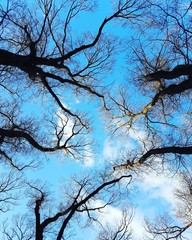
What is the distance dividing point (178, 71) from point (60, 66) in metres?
4.41

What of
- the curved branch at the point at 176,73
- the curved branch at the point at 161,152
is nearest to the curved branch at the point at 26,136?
the curved branch at the point at 161,152

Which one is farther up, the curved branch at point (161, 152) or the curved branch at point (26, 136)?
the curved branch at point (26, 136)

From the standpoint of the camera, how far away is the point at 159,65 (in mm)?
13469

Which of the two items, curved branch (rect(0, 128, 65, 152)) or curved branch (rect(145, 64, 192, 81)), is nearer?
curved branch (rect(145, 64, 192, 81))

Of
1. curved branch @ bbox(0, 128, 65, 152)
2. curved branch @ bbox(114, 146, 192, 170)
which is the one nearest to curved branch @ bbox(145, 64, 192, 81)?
curved branch @ bbox(114, 146, 192, 170)

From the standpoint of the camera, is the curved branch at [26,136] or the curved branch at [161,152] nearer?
the curved branch at [161,152]

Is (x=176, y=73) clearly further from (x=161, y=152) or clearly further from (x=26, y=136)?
(x=26, y=136)

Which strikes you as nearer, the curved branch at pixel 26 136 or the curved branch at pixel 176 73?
the curved branch at pixel 176 73

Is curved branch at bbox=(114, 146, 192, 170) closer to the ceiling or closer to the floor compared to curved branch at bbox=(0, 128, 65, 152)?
closer to the floor

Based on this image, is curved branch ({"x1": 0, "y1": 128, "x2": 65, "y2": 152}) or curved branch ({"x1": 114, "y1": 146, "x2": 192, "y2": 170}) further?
curved branch ({"x1": 0, "y1": 128, "x2": 65, "y2": 152})

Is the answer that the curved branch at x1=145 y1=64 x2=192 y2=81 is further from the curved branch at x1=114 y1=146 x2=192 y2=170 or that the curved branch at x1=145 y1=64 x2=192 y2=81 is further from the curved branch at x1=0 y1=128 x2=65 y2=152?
the curved branch at x1=0 y1=128 x2=65 y2=152

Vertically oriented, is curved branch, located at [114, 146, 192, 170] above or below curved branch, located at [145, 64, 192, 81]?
below

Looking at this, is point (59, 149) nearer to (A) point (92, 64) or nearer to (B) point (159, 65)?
(A) point (92, 64)

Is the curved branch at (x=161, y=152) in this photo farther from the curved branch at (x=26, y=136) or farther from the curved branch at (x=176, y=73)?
the curved branch at (x=26, y=136)
